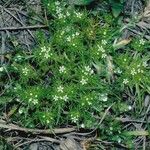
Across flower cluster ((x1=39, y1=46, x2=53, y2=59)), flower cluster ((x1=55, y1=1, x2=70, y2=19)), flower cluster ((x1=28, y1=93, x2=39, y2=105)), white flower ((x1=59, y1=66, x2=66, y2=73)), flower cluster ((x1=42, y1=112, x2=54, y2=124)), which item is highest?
flower cluster ((x1=55, y1=1, x2=70, y2=19))

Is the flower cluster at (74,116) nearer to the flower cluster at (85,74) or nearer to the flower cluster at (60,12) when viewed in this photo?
the flower cluster at (85,74)

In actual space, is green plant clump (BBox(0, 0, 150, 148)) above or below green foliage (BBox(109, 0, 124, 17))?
below

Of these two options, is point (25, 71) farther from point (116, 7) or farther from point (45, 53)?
point (116, 7)

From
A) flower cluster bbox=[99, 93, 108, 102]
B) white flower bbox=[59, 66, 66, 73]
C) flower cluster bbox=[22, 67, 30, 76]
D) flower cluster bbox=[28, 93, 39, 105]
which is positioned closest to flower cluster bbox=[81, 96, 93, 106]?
flower cluster bbox=[99, 93, 108, 102]

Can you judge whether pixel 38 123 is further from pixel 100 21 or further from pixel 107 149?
pixel 100 21

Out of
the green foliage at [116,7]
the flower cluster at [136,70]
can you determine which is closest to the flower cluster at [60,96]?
the flower cluster at [136,70]

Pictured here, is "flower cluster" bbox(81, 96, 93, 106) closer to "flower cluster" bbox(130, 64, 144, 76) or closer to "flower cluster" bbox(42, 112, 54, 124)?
"flower cluster" bbox(42, 112, 54, 124)

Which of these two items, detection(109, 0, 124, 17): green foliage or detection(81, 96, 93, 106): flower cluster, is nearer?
detection(81, 96, 93, 106): flower cluster

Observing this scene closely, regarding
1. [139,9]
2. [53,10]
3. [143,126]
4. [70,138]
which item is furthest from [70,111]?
[139,9]
